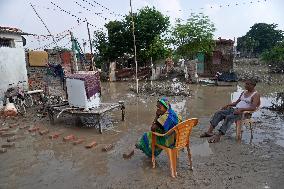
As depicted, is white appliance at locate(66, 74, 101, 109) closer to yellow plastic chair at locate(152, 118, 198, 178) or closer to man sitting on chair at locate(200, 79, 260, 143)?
man sitting on chair at locate(200, 79, 260, 143)

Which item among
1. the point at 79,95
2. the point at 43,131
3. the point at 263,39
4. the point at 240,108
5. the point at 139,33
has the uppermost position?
the point at 263,39

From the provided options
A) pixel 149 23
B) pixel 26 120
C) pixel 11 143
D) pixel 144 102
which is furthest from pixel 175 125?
pixel 149 23

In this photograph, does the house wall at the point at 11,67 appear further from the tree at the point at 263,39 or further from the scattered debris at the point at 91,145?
the tree at the point at 263,39

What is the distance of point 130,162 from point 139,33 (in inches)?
787

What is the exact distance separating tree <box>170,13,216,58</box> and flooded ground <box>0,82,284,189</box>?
1462 cm

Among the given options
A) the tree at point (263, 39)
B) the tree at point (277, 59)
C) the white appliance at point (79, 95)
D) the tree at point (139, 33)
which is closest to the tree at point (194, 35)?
the tree at point (139, 33)

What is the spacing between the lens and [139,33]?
24953 mm

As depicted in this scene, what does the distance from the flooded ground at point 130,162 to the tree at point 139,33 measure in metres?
16.7

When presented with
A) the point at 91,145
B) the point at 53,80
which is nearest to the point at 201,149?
the point at 91,145

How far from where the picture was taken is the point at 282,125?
339 inches

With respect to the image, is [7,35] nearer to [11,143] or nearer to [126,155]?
[11,143]

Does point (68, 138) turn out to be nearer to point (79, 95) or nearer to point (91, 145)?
point (91, 145)

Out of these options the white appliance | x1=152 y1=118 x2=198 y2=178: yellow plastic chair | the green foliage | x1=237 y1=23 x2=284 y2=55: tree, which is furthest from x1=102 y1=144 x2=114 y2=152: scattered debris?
x1=237 y1=23 x2=284 y2=55: tree

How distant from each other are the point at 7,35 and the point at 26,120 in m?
4.69
